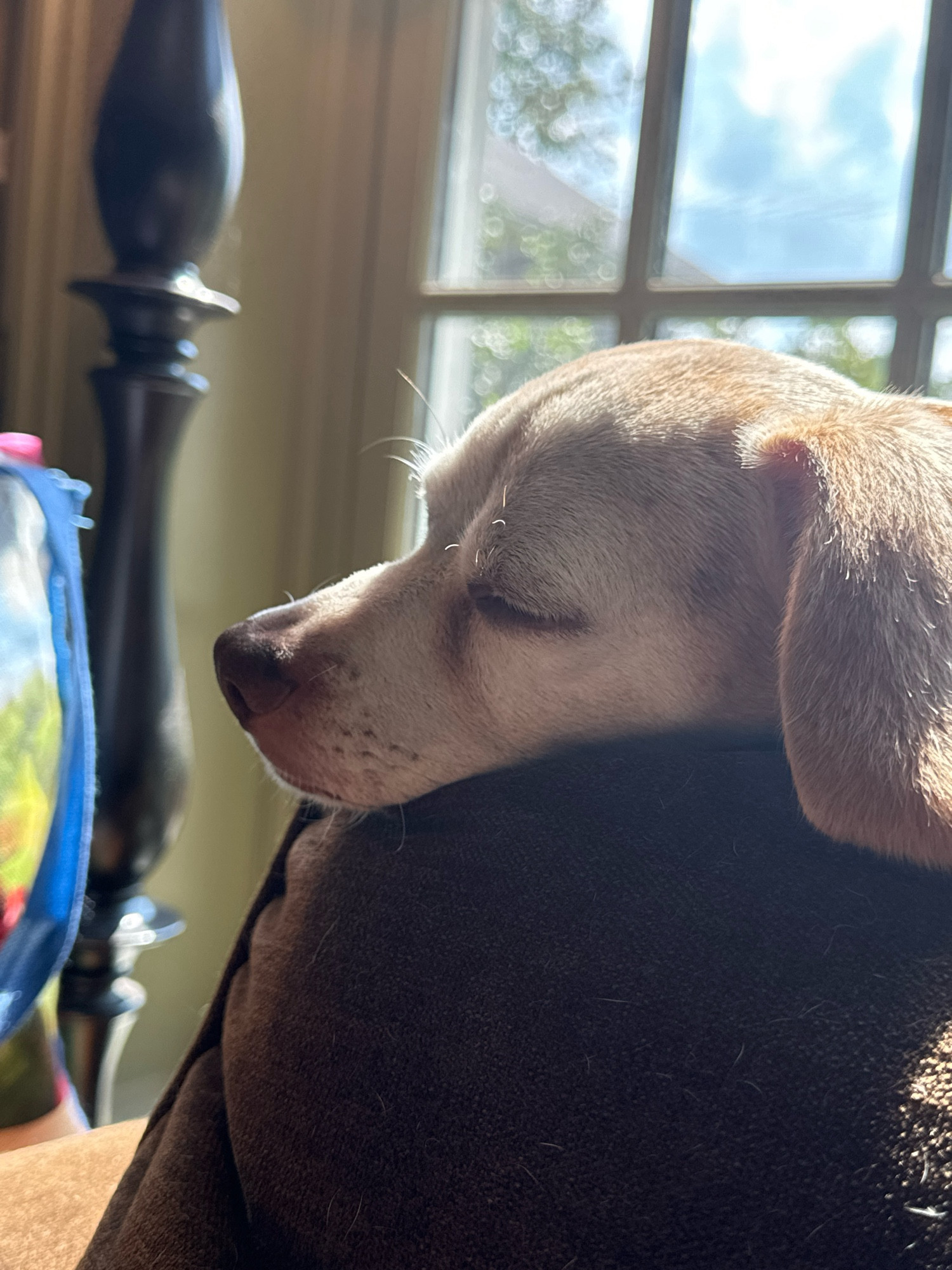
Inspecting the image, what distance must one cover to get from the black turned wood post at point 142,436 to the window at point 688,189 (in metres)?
0.40

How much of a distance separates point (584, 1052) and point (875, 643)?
9.6 inches

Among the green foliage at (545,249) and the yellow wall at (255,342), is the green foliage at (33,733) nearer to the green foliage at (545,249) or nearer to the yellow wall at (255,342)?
the yellow wall at (255,342)

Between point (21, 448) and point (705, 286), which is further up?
point (705, 286)

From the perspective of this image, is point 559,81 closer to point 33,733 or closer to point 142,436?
point 142,436

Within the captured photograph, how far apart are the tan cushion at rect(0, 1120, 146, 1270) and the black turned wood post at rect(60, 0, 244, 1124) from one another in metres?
0.47

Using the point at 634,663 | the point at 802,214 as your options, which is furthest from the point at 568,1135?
the point at 802,214

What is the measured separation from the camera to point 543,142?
5.24 feet

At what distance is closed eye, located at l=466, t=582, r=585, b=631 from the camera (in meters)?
0.72

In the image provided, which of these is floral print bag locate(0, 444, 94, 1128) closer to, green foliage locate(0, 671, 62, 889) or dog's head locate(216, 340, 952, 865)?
green foliage locate(0, 671, 62, 889)

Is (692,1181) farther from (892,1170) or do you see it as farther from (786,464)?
(786,464)

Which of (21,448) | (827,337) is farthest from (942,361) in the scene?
(21,448)

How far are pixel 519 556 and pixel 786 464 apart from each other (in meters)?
0.19

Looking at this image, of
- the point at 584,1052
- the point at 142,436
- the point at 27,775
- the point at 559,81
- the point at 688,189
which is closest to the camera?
the point at 584,1052

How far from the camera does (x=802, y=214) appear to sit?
1361mm
